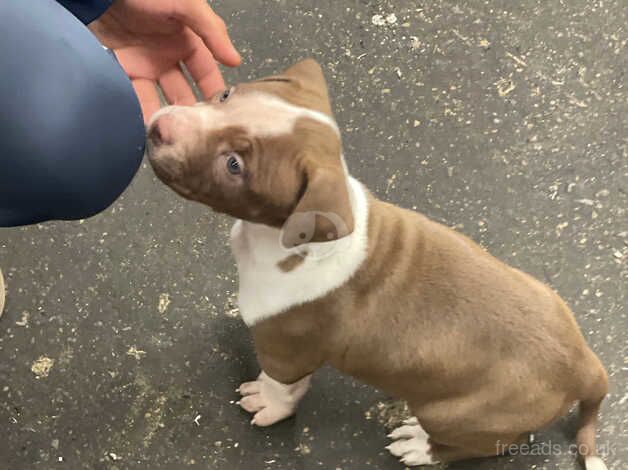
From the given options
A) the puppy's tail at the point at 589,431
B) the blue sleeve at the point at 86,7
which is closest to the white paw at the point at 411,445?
the puppy's tail at the point at 589,431

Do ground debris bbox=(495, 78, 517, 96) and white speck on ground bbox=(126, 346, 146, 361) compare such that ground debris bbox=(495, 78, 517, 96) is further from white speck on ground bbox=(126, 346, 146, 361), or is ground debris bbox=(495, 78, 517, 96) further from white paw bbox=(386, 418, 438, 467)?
white speck on ground bbox=(126, 346, 146, 361)

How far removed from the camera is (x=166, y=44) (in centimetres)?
233

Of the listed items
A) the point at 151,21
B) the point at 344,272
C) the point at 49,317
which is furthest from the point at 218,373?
the point at 151,21

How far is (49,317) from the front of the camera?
2.50 metres

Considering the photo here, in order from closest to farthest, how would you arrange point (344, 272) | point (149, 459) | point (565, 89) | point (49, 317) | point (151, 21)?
point (344, 272) < point (151, 21) < point (149, 459) < point (49, 317) < point (565, 89)

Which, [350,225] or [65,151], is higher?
[65,151]

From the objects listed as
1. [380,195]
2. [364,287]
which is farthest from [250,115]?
[380,195]

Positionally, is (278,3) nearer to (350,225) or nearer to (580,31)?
(580,31)

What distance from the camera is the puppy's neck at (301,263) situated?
1840mm

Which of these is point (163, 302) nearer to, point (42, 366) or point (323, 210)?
point (42, 366)

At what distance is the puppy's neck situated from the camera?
6.04ft

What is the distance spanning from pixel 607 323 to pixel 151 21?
1781 millimetres

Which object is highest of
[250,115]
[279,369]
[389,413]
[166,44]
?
[250,115]

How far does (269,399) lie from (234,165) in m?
0.95
